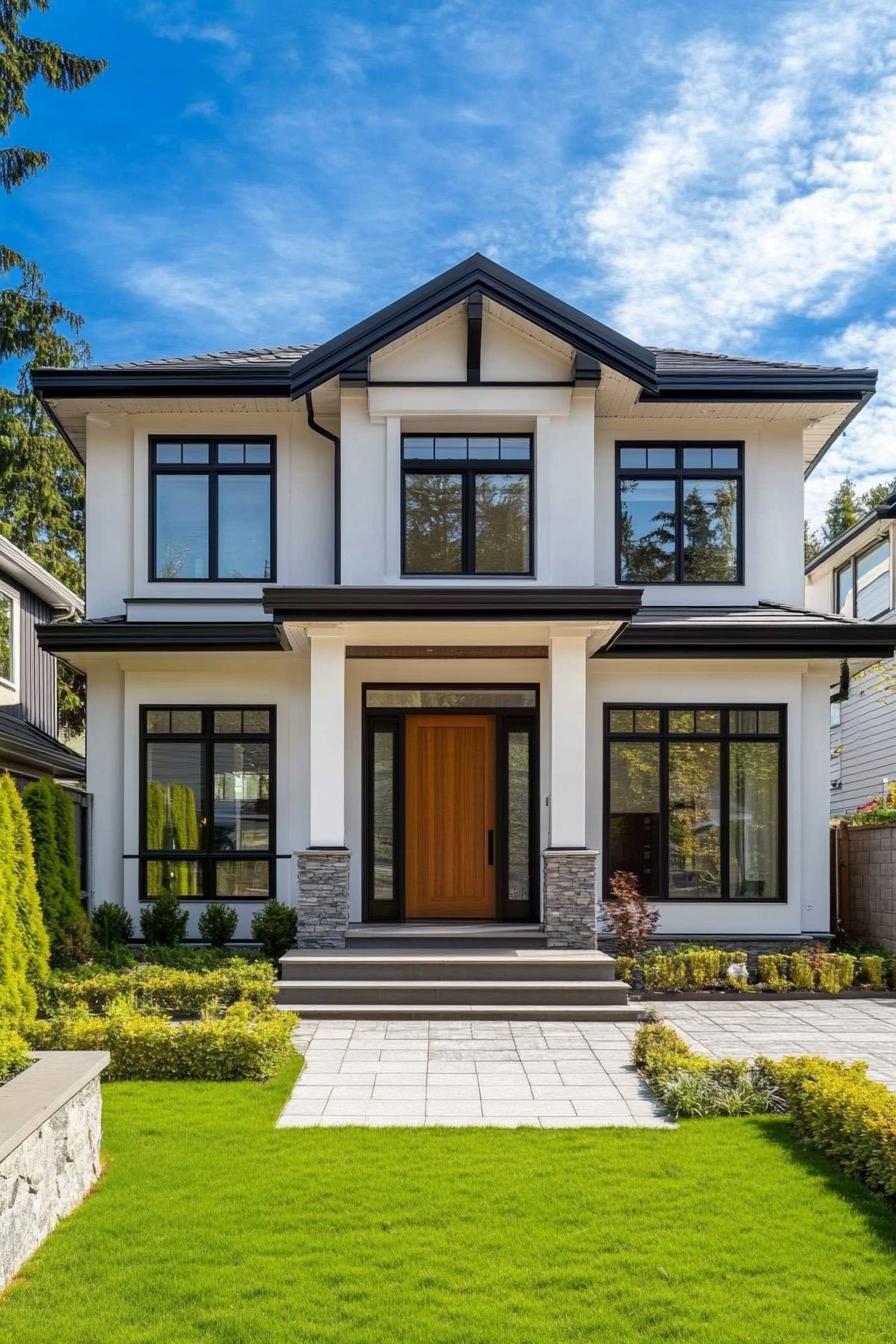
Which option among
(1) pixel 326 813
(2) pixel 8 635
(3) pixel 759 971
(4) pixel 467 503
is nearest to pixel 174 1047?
(1) pixel 326 813

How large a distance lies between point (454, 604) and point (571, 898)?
3161 millimetres

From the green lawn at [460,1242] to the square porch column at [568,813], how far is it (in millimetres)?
4331

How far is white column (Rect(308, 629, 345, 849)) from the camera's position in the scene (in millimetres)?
10539

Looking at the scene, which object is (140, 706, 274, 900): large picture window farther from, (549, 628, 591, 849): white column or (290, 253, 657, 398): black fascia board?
(290, 253, 657, 398): black fascia board

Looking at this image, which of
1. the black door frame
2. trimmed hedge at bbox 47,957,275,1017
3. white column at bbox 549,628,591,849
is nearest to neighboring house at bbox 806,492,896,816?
the black door frame

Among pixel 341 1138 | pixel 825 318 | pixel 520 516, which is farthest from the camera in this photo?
pixel 825 318

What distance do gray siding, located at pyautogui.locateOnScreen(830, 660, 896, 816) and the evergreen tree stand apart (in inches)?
549

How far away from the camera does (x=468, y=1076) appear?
731cm

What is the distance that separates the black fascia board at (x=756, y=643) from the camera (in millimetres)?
11539

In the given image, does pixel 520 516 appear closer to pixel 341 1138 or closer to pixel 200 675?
pixel 200 675

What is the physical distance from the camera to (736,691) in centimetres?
1202

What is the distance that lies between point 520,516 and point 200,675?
13.6 feet

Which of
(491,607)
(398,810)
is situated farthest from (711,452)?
(398,810)

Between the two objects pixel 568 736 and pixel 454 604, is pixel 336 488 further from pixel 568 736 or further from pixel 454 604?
pixel 568 736
